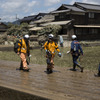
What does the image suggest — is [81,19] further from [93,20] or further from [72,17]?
[93,20]

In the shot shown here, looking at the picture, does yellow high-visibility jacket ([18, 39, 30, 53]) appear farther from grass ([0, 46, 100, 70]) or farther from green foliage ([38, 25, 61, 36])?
green foliage ([38, 25, 61, 36])

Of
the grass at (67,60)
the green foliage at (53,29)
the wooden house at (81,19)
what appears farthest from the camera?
the wooden house at (81,19)

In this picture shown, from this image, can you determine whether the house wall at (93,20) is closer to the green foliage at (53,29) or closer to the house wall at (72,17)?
the house wall at (72,17)

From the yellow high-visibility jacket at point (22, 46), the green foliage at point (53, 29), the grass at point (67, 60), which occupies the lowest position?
the grass at point (67, 60)

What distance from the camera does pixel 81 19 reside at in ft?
131

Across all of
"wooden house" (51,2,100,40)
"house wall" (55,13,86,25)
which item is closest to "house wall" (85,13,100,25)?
"wooden house" (51,2,100,40)

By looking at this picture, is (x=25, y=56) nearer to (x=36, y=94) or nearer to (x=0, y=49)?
(x=36, y=94)

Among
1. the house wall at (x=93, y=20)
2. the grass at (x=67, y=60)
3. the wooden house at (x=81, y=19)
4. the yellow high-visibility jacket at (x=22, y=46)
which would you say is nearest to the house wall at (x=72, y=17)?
the wooden house at (x=81, y=19)

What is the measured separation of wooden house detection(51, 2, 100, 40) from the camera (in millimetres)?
38094

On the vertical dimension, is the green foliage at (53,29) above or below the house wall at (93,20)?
below

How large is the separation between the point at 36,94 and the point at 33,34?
131 feet

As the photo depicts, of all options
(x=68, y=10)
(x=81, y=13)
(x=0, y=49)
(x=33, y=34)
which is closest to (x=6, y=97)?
(x=0, y=49)

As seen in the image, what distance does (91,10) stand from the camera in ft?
134

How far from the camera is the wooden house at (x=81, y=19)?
125 ft
